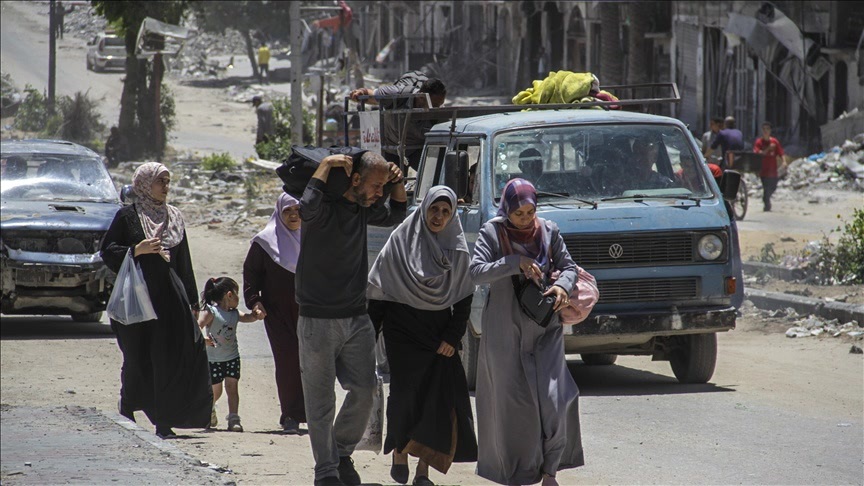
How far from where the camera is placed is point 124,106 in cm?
3061

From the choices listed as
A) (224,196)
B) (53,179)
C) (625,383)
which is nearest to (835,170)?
(224,196)

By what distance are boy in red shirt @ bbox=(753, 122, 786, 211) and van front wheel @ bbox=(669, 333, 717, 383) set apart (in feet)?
36.0

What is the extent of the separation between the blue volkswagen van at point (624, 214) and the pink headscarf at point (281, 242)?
144 centimetres

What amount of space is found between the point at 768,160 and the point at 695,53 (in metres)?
12.3

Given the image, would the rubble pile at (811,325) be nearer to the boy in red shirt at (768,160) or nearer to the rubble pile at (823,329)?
the rubble pile at (823,329)

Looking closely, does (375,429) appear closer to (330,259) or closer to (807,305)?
(330,259)

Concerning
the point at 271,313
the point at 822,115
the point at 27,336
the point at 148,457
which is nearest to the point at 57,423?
the point at 148,457

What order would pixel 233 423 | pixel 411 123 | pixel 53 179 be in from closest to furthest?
1. pixel 233 423
2. pixel 411 123
3. pixel 53 179

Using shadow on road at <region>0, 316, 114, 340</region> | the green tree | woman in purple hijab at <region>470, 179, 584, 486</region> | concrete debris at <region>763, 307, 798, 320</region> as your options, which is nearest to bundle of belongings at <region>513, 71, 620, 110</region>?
concrete debris at <region>763, 307, 798, 320</region>

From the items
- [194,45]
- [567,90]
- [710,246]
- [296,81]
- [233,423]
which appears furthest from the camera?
[194,45]

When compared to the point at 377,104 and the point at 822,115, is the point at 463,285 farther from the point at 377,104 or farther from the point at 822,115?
the point at 822,115

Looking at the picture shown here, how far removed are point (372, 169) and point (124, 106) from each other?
26151 mm

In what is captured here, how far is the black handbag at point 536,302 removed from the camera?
571cm

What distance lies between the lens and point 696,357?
28.9 ft
